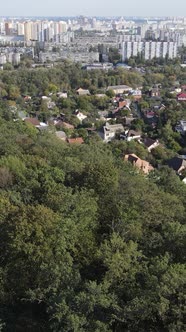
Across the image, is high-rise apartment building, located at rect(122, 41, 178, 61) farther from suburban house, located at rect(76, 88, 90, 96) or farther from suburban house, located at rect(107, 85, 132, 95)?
suburban house, located at rect(76, 88, 90, 96)

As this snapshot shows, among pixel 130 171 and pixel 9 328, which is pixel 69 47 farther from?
pixel 9 328

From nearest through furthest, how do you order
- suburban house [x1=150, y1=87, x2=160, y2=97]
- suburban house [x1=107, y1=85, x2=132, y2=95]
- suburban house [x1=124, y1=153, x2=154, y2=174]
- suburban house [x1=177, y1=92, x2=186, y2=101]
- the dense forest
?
the dense forest
suburban house [x1=124, y1=153, x2=154, y2=174]
suburban house [x1=177, y1=92, x2=186, y2=101]
suburban house [x1=150, y1=87, x2=160, y2=97]
suburban house [x1=107, y1=85, x2=132, y2=95]

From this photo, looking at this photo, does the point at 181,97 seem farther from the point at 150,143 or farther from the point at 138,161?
the point at 138,161

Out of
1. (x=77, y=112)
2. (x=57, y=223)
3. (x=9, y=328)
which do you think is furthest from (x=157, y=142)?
(x=9, y=328)

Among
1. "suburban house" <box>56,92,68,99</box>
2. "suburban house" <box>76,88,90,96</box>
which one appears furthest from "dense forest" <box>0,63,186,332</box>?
"suburban house" <box>76,88,90,96</box>

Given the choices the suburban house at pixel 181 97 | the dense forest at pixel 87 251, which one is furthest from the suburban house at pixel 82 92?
the dense forest at pixel 87 251
